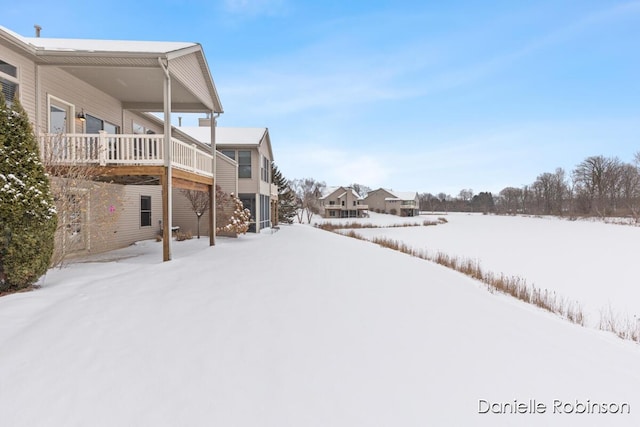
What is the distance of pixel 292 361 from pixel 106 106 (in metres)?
12.0

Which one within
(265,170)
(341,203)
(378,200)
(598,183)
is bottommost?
(341,203)

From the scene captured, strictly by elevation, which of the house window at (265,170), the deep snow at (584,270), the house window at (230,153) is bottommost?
the deep snow at (584,270)

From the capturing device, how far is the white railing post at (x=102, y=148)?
7.96 metres

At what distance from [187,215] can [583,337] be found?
16.1 meters

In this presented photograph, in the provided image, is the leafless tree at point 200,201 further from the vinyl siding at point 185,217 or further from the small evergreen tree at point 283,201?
the small evergreen tree at point 283,201

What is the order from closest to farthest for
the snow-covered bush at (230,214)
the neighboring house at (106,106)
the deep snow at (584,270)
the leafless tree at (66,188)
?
the leafless tree at (66,188) → the neighboring house at (106,106) → the deep snow at (584,270) → the snow-covered bush at (230,214)

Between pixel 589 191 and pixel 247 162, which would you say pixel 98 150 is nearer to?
pixel 247 162

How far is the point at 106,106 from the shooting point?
10930mm

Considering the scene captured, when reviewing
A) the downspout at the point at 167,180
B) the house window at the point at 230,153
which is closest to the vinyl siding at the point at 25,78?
the downspout at the point at 167,180

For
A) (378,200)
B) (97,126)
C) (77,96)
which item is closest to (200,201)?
(97,126)

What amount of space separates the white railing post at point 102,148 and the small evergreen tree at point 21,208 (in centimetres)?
235

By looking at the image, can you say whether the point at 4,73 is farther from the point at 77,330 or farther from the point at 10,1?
the point at 77,330

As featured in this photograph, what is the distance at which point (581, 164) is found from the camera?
191 ft

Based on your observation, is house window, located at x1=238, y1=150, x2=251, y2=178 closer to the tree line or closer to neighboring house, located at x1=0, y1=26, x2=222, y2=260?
neighboring house, located at x1=0, y1=26, x2=222, y2=260
